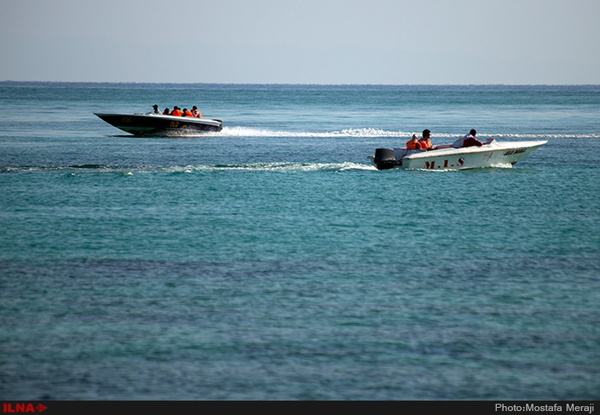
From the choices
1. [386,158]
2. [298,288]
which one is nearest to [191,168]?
[386,158]

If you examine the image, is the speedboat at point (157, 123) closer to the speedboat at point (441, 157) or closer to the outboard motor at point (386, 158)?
the speedboat at point (441, 157)

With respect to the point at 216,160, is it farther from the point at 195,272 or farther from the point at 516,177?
the point at 195,272

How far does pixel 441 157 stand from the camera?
28.7 metres

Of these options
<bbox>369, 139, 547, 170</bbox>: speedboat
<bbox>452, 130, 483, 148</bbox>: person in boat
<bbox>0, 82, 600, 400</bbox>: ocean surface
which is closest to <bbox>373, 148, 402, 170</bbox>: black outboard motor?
<bbox>369, 139, 547, 170</bbox>: speedboat

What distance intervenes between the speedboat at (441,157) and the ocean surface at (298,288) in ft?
4.32

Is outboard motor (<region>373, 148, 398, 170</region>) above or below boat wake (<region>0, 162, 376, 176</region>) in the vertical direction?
above

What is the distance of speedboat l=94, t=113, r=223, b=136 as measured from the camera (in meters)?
44.4

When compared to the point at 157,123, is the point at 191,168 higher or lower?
lower

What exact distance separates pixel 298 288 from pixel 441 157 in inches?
685

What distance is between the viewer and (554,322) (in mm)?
10836

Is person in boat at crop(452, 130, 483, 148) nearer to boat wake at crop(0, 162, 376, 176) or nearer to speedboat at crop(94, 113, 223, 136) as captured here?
boat wake at crop(0, 162, 376, 176)

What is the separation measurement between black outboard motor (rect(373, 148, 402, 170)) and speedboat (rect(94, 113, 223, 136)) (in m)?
19.4
